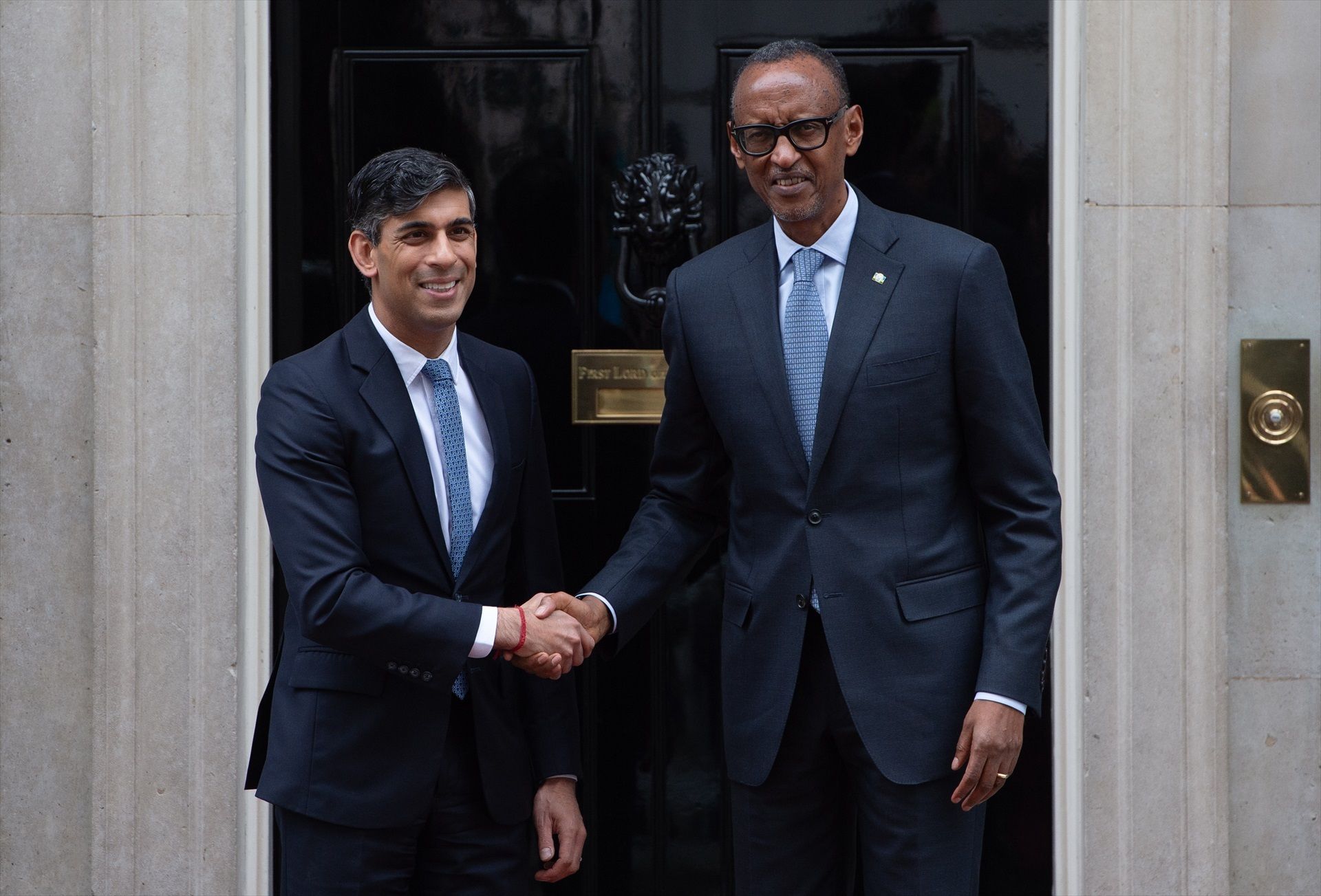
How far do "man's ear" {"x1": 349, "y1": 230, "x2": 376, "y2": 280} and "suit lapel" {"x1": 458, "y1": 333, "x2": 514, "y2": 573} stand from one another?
0.23 m

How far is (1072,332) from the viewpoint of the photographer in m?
3.21

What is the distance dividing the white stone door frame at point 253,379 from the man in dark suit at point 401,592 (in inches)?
38.3

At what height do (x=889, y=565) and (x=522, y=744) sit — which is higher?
(x=889, y=565)

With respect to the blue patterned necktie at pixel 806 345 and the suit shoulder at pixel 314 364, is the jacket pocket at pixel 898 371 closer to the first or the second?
the blue patterned necktie at pixel 806 345

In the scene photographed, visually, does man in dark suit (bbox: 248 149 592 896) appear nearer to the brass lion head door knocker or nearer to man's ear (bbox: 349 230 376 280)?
man's ear (bbox: 349 230 376 280)

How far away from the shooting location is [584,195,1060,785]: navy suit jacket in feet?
7.43

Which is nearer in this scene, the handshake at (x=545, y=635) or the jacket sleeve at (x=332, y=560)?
the jacket sleeve at (x=332, y=560)

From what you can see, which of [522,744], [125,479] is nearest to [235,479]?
[125,479]

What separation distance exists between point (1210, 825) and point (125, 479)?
2863 millimetres

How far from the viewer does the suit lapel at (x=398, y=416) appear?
2.24m

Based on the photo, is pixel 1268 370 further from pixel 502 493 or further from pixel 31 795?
pixel 31 795

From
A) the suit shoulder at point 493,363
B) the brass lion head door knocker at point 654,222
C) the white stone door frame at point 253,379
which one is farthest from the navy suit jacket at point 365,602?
the brass lion head door knocker at point 654,222

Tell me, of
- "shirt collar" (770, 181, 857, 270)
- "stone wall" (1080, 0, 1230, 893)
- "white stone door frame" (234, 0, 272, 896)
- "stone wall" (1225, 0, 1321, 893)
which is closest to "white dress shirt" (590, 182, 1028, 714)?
"shirt collar" (770, 181, 857, 270)

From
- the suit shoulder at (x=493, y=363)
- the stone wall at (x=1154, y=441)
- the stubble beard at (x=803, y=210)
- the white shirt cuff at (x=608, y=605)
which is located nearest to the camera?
the stubble beard at (x=803, y=210)
